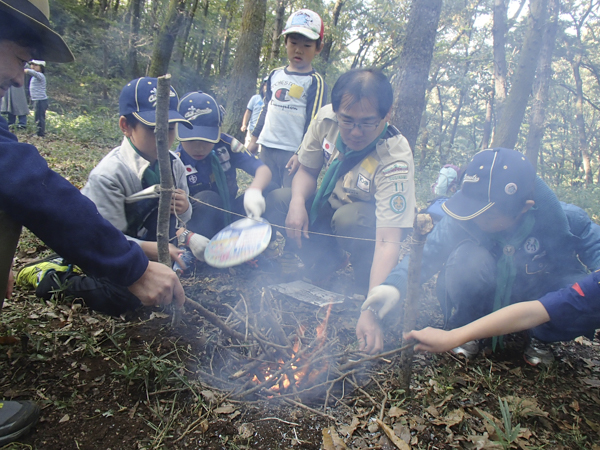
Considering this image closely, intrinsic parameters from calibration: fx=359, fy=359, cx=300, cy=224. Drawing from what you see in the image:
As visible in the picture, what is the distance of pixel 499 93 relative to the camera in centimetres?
1080

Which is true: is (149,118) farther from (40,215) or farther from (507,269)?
(507,269)

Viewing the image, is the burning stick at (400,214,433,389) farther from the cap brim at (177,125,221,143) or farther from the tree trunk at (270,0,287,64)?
the tree trunk at (270,0,287,64)

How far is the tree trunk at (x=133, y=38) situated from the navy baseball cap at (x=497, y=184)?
52.1 ft

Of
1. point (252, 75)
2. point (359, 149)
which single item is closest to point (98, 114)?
point (252, 75)

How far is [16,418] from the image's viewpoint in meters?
1.44

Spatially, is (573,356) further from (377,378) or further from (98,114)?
(98,114)

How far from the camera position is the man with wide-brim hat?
4.02 ft

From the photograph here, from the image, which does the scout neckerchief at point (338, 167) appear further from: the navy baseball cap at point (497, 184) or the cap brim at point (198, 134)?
the cap brim at point (198, 134)

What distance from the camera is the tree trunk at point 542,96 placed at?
9.79m

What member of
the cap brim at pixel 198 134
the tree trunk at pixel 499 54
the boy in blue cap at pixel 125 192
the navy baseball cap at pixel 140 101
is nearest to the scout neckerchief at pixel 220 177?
the cap brim at pixel 198 134

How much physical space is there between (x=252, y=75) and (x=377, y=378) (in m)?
6.04

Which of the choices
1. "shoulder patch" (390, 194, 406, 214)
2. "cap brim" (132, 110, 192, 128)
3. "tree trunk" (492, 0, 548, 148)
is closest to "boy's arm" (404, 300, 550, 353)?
"shoulder patch" (390, 194, 406, 214)

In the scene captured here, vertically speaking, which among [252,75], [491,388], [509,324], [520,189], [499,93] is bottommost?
[491,388]

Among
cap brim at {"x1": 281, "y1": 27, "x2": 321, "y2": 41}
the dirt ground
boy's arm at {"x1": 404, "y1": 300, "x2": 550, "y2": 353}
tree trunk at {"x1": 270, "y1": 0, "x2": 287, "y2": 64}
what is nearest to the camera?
the dirt ground
